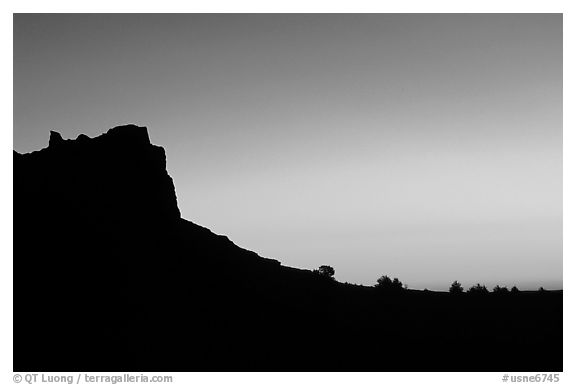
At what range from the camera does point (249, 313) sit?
2912 centimetres

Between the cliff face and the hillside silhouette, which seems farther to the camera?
the cliff face

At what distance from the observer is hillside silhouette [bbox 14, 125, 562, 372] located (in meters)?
23.1

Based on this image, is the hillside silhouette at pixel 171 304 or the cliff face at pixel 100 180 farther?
the cliff face at pixel 100 180

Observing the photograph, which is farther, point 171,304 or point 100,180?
point 100,180

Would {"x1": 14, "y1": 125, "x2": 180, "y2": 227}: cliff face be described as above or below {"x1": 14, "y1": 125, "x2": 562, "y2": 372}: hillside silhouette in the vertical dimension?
above

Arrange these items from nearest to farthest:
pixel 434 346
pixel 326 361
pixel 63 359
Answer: pixel 63 359 → pixel 326 361 → pixel 434 346

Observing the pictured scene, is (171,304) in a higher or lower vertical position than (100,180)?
lower

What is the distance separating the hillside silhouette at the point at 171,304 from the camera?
910 inches

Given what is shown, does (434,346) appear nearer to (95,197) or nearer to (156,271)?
(156,271)

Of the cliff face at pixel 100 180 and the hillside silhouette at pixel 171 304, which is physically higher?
the cliff face at pixel 100 180

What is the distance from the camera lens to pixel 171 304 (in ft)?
91.9
